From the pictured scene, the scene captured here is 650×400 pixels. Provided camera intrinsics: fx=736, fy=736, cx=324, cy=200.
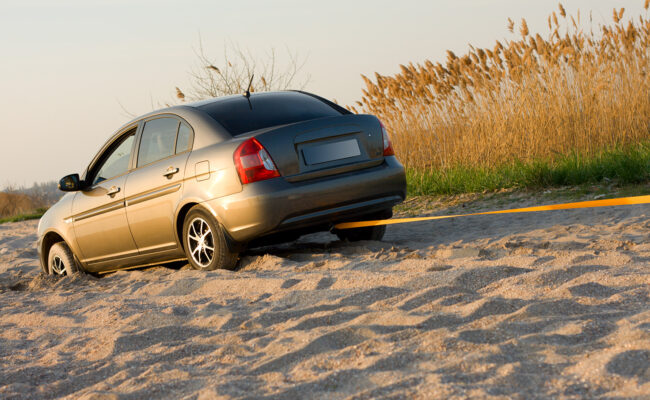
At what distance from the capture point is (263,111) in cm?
636

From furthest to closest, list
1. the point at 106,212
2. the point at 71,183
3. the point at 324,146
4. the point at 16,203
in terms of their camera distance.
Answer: the point at 16,203, the point at 71,183, the point at 106,212, the point at 324,146

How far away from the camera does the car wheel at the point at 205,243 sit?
605 cm

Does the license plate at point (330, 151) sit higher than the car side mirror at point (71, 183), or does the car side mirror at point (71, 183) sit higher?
the car side mirror at point (71, 183)

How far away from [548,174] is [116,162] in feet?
17.5

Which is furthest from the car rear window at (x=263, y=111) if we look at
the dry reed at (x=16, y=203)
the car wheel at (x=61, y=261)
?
the dry reed at (x=16, y=203)

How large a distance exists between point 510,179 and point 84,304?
6.13 meters

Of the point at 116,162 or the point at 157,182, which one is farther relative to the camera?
the point at 116,162

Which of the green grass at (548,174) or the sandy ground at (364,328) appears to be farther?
the green grass at (548,174)

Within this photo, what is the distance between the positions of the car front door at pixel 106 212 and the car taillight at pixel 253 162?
161cm

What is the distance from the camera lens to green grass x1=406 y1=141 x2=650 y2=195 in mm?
8773

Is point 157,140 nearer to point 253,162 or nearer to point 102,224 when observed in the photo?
point 102,224

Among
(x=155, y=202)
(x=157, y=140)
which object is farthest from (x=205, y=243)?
(x=157, y=140)

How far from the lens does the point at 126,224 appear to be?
6816 millimetres

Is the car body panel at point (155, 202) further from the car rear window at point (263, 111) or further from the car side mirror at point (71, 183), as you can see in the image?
the car side mirror at point (71, 183)
